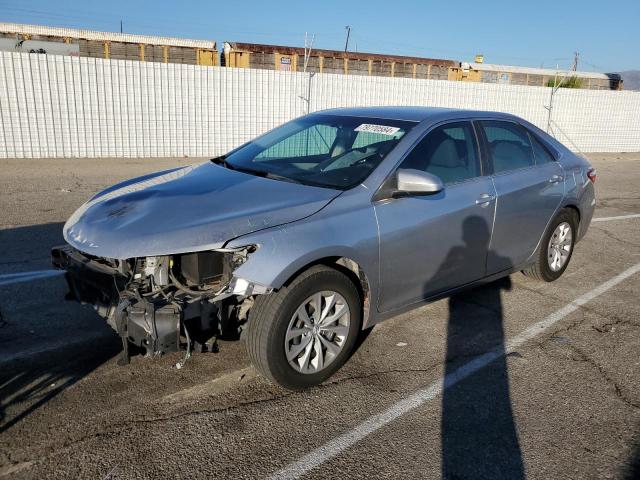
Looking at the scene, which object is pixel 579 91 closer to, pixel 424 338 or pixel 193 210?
pixel 424 338

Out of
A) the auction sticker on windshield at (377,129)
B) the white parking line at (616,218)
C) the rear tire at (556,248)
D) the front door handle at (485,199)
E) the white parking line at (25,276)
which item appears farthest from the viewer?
the white parking line at (616,218)

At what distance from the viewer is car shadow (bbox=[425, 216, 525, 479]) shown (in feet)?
9.25

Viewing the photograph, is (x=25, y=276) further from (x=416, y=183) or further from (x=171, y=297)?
(x=416, y=183)

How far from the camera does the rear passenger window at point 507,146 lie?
4.64 m

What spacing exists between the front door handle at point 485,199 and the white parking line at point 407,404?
3.59 ft

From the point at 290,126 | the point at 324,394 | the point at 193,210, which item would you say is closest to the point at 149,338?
the point at 193,210

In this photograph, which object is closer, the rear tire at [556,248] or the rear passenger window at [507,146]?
the rear passenger window at [507,146]

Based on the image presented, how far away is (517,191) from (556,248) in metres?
1.18

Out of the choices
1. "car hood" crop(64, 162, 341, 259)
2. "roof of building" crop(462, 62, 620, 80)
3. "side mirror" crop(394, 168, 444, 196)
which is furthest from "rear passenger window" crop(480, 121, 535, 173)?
"roof of building" crop(462, 62, 620, 80)

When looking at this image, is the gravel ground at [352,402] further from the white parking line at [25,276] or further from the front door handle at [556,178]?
the front door handle at [556,178]

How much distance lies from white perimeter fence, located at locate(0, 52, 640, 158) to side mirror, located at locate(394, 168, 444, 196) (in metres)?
11.0

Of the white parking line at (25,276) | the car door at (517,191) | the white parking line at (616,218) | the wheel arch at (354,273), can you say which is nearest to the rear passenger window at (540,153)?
the car door at (517,191)

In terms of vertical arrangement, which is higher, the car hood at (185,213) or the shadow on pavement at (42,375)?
the car hood at (185,213)

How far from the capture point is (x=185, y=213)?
10.7ft
